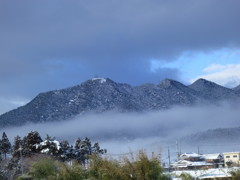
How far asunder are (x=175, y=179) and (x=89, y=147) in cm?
5493

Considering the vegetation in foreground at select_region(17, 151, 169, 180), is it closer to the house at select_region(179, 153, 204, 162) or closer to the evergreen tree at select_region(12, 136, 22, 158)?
the evergreen tree at select_region(12, 136, 22, 158)

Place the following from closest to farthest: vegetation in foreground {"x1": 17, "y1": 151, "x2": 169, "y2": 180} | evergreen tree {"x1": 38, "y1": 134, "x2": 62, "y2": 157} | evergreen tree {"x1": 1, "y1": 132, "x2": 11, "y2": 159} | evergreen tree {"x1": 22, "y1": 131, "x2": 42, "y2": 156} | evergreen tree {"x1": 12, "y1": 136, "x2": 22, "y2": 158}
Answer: vegetation in foreground {"x1": 17, "y1": 151, "x2": 169, "y2": 180} < evergreen tree {"x1": 38, "y1": 134, "x2": 62, "y2": 157} < evergreen tree {"x1": 22, "y1": 131, "x2": 42, "y2": 156} < evergreen tree {"x1": 12, "y1": 136, "x2": 22, "y2": 158} < evergreen tree {"x1": 1, "y1": 132, "x2": 11, "y2": 159}

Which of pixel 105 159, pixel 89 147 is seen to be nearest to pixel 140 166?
pixel 105 159

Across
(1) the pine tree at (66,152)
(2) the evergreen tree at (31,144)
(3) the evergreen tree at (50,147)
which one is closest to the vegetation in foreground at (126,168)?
(3) the evergreen tree at (50,147)

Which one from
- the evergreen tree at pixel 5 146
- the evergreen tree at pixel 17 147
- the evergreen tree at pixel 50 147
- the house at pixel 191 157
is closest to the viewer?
the evergreen tree at pixel 50 147

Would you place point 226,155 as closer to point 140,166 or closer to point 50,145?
point 50,145

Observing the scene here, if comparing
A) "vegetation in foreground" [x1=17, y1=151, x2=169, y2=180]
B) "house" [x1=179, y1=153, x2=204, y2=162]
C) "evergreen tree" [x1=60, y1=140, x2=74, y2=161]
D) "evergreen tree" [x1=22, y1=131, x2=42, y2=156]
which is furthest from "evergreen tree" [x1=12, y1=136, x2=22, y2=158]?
"house" [x1=179, y1=153, x2=204, y2=162]

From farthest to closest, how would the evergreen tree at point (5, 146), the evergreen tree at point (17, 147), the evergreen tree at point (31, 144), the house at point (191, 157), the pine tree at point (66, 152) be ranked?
the house at point (191, 157) < the evergreen tree at point (5, 146) < the evergreen tree at point (17, 147) < the pine tree at point (66, 152) < the evergreen tree at point (31, 144)

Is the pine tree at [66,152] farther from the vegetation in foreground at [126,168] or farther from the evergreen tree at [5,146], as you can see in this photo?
the vegetation in foreground at [126,168]

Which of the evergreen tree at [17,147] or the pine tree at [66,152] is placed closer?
the pine tree at [66,152]

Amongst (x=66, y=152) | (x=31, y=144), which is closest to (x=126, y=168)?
(x=31, y=144)

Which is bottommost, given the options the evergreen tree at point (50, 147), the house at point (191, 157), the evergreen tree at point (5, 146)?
the house at point (191, 157)

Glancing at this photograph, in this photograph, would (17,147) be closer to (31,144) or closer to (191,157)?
(31,144)

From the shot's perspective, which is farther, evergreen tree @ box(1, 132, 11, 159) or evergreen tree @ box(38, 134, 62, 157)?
evergreen tree @ box(1, 132, 11, 159)
